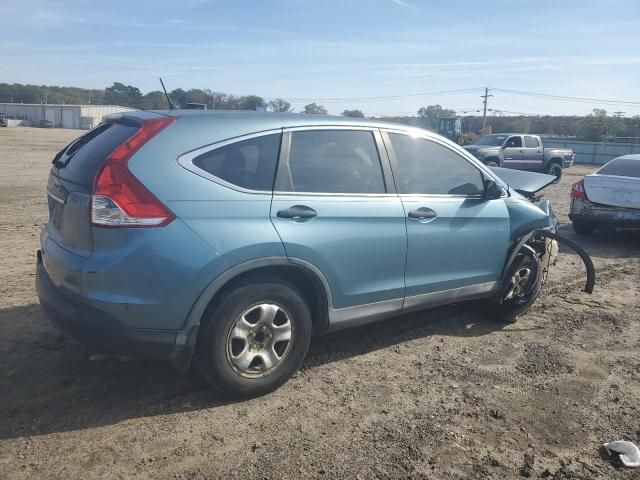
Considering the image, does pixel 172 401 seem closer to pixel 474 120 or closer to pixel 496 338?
pixel 496 338

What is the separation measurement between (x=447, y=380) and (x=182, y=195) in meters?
2.29

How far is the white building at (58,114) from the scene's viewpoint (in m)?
99.2

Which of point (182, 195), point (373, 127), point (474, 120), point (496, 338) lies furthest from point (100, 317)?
point (474, 120)

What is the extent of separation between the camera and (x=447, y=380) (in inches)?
164

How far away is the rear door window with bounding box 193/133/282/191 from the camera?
3.52 metres

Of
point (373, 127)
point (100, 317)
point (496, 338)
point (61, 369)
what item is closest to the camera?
point (100, 317)

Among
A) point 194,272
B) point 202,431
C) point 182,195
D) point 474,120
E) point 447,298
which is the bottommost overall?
point 202,431

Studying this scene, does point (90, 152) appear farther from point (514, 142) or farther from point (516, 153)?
point (514, 142)

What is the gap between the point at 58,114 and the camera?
104125mm

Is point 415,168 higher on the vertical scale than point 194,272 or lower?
higher

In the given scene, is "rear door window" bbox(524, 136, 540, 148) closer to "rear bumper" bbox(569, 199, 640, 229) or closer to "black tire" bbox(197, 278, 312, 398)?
"rear bumper" bbox(569, 199, 640, 229)

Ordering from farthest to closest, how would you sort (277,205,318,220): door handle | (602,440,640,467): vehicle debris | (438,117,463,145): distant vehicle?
(438,117,463,145): distant vehicle, (277,205,318,220): door handle, (602,440,640,467): vehicle debris

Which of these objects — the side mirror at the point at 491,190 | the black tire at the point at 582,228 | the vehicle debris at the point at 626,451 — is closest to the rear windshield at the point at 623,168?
the black tire at the point at 582,228

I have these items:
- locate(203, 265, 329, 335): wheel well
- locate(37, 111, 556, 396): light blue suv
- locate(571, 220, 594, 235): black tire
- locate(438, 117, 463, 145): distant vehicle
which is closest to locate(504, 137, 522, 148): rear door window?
locate(438, 117, 463, 145): distant vehicle
